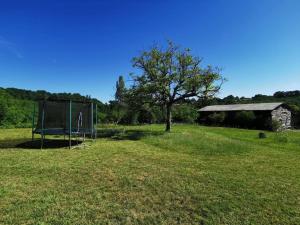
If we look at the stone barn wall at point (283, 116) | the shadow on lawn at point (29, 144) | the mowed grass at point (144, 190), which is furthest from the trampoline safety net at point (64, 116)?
the stone barn wall at point (283, 116)

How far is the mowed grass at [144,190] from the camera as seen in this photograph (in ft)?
15.2

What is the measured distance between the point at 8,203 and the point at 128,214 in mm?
2468

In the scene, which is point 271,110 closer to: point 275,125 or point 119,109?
point 275,125

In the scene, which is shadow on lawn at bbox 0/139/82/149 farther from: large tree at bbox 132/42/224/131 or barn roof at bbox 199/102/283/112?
barn roof at bbox 199/102/283/112

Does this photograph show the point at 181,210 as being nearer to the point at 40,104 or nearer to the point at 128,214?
the point at 128,214

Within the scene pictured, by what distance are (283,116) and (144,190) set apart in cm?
3698

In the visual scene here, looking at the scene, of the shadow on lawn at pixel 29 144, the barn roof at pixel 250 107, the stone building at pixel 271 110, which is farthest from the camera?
the barn roof at pixel 250 107

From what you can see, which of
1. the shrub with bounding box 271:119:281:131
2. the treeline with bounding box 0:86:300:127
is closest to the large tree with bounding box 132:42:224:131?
the treeline with bounding box 0:86:300:127

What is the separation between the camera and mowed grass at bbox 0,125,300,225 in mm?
4625

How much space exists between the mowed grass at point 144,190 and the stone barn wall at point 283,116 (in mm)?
27988

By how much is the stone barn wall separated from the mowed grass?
2799 cm

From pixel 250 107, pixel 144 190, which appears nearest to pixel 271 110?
pixel 250 107

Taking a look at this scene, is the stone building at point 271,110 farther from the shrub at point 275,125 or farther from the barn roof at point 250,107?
the shrub at point 275,125

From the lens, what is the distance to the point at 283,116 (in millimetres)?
37000
